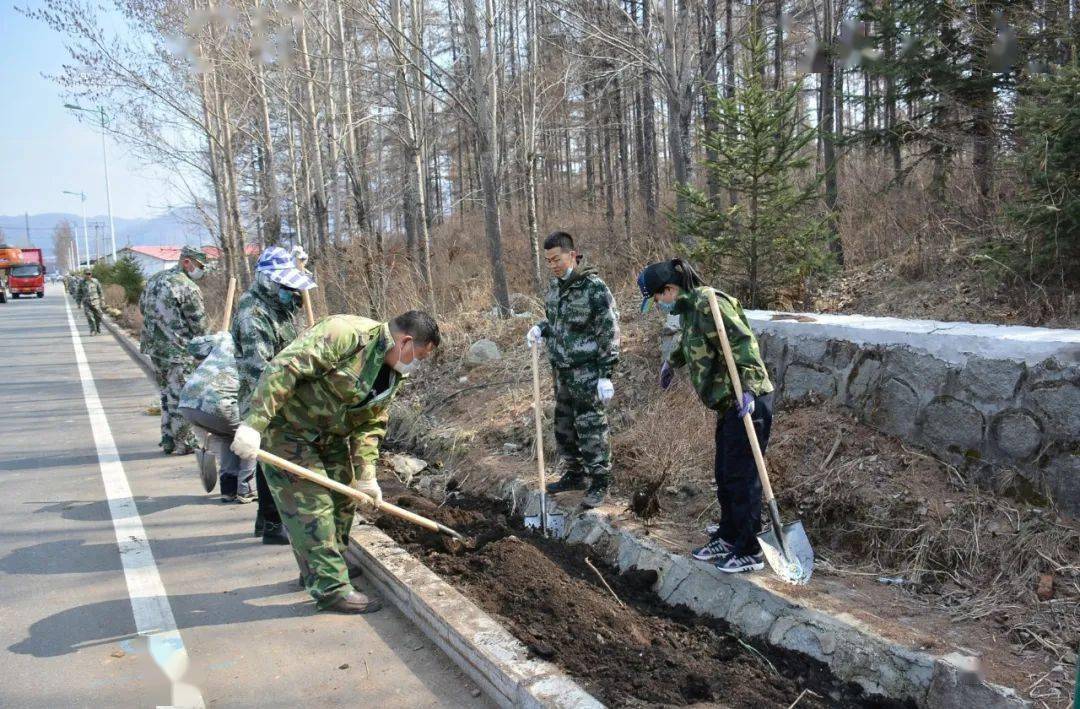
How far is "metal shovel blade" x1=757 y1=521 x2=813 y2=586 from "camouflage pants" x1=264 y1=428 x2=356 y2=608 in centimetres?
237

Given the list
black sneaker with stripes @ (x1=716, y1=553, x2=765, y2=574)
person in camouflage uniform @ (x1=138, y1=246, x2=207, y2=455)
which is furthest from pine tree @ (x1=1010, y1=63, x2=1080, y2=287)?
person in camouflage uniform @ (x1=138, y1=246, x2=207, y2=455)

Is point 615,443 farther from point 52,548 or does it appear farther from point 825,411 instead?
point 52,548

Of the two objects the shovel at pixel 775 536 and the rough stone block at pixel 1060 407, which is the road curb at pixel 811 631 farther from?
the rough stone block at pixel 1060 407

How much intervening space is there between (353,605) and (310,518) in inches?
22.0

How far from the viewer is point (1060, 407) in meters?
4.06

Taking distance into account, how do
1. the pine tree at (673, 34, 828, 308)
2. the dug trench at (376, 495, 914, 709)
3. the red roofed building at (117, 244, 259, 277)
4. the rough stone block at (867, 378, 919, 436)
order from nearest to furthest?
the dug trench at (376, 495, 914, 709)
the rough stone block at (867, 378, 919, 436)
the pine tree at (673, 34, 828, 308)
the red roofed building at (117, 244, 259, 277)

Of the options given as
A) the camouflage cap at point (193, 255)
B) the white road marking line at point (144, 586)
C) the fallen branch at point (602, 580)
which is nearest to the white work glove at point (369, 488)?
the white road marking line at point (144, 586)

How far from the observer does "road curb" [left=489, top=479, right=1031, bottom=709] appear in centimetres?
315

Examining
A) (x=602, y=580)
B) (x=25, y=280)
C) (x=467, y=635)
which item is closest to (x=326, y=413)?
(x=467, y=635)

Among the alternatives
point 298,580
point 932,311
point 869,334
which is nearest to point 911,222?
point 932,311

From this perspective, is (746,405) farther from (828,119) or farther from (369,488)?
(828,119)

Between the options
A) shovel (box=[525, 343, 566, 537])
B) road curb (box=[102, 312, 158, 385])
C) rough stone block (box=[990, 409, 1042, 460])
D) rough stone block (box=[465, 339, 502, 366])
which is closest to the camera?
Answer: rough stone block (box=[990, 409, 1042, 460])

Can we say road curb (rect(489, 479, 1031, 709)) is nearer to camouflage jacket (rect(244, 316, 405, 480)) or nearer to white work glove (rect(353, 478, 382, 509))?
white work glove (rect(353, 478, 382, 509))

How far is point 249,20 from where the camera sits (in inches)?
643
